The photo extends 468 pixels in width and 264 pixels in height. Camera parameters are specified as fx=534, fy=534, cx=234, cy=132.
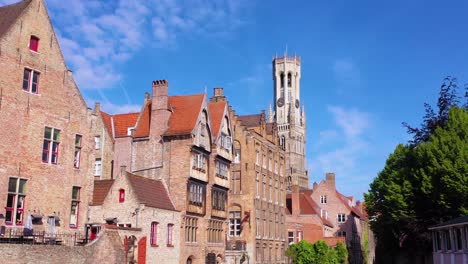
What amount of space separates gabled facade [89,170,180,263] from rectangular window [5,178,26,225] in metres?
5.08

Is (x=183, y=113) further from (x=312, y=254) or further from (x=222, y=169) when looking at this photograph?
(x=312, y=254)

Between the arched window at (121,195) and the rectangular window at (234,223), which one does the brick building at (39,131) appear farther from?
the rectangular window at (234,223)

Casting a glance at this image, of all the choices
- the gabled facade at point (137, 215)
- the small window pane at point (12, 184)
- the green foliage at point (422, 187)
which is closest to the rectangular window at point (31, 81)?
the small window pane at point (12, 184)

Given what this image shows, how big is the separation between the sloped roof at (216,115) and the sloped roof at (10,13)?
1991 centimetres

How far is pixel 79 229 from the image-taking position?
35.2m

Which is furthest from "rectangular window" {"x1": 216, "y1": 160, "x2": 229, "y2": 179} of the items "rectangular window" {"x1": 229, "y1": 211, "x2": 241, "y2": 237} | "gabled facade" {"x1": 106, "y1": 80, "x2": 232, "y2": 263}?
"rectangular window" {"x1": 229, "y1": 211, "x2": 241, "y2": 237}

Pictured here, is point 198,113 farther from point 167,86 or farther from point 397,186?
point 397,186

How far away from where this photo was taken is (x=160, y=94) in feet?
147

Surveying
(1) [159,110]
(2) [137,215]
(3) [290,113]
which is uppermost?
(3) [290,113]

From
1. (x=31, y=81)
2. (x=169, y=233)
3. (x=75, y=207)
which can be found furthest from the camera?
(x=169, y=233)

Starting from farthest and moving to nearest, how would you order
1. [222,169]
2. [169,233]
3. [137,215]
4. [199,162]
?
1. [222,169]
2. [199,162]
3. [169,233]
4. [137,215]

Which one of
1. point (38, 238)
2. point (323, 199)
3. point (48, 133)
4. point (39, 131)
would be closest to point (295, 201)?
point (323, 199)

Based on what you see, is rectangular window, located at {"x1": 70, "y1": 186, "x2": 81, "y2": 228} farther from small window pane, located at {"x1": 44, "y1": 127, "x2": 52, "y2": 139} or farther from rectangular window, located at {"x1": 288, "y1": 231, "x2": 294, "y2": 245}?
rectangular window, located at {"x1": 288, "y1": 231, "x2": 294, "y2": 245}

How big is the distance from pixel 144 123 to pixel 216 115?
7068mm
